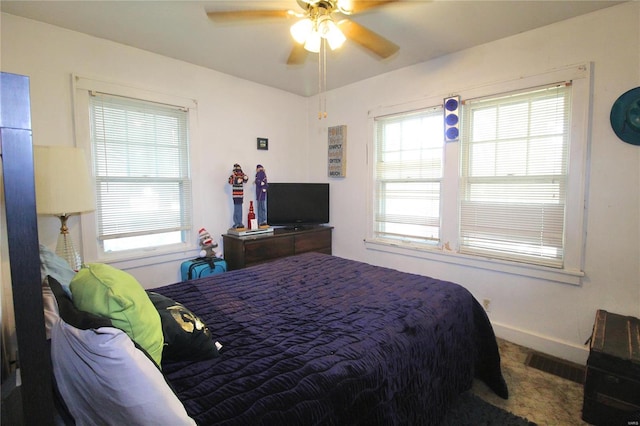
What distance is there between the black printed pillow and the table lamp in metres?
1.33

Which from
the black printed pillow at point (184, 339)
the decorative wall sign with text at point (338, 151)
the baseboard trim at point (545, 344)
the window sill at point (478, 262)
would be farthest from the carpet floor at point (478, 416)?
the decorative wall sign with text at point (338, 151)

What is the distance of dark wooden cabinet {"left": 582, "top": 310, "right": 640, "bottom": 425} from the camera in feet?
5.43

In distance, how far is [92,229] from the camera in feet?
8.76

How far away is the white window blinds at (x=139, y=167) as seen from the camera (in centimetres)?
272

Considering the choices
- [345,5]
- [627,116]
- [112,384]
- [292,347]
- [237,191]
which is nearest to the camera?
[112,384]

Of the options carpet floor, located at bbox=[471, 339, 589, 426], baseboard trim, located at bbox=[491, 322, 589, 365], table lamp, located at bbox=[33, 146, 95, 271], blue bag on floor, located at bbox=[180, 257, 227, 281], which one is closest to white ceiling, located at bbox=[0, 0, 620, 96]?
table lamp, located at bbox=[33, 146, 95, 271]

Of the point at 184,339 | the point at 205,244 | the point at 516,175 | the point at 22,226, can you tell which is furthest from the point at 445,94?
the point at 22,226

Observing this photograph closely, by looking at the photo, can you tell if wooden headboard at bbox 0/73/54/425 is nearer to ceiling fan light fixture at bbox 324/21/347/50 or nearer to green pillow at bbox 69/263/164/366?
green pillow at bbox 69/263/164/366

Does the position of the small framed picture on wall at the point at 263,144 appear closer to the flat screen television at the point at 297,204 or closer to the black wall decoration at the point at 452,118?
the flat screen television at the point at 297,204

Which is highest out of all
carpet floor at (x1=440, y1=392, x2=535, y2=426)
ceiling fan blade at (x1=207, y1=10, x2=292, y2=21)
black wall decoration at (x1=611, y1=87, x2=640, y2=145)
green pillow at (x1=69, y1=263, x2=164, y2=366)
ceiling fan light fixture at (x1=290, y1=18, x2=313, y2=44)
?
ceiling fan blade at (x1=207, y1=10, x2=292, y2=21)

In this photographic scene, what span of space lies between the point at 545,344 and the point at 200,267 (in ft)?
10.4

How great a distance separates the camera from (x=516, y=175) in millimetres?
2639

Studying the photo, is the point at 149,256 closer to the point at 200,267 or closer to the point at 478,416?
the point at 200,267

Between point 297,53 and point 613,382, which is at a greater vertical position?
point 297,53
